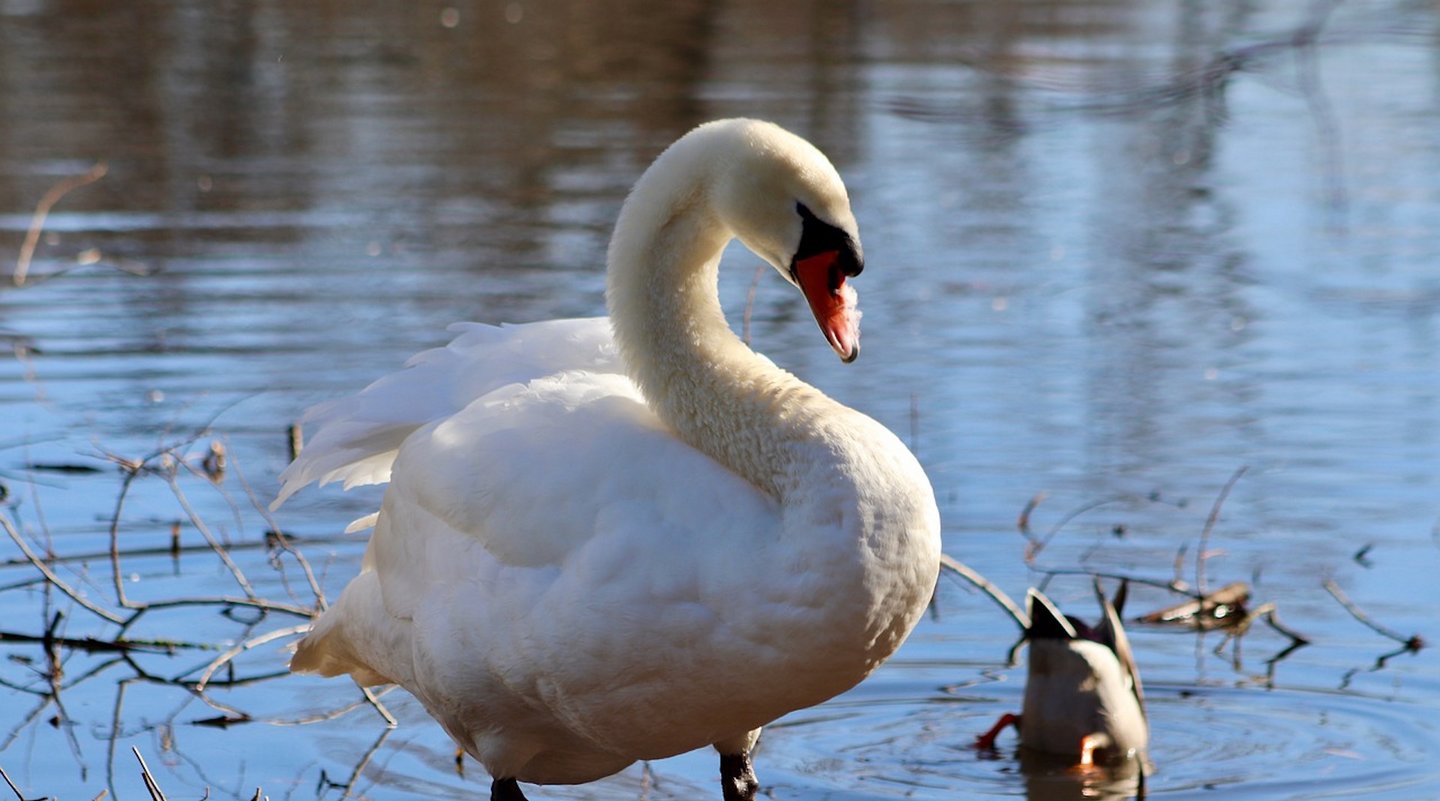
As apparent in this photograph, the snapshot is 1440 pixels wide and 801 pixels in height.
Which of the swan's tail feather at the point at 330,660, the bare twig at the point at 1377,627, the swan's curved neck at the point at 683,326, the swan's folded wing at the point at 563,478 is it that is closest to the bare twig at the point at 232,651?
the swan's tail feather at the point at 330,660

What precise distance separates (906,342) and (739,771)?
5065mm

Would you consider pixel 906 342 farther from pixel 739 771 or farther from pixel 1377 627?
pixel 739 771

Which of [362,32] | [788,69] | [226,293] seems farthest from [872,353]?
[362,32]

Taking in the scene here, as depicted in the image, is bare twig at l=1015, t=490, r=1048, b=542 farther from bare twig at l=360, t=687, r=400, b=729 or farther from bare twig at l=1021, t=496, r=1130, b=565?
bare twig at l=360, t=687, r=400, b=729

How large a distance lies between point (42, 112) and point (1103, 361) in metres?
10.5

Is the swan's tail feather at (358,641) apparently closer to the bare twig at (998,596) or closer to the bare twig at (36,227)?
the bare twig at (998,596)

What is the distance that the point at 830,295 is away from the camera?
396cm

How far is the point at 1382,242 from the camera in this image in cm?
1160

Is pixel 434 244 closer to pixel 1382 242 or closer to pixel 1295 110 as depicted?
pixel 1382 242

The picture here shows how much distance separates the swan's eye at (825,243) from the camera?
3953mm

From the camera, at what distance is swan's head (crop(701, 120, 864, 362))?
3.96 meters

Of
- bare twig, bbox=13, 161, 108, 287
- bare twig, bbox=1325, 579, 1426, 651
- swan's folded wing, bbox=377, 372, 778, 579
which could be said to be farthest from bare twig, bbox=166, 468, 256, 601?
bare twig, bbox=1325, 579, 1426, 651

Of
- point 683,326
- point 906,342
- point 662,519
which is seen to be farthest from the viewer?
point 906,342

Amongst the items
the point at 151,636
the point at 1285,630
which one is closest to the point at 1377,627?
the point at 1285,630
